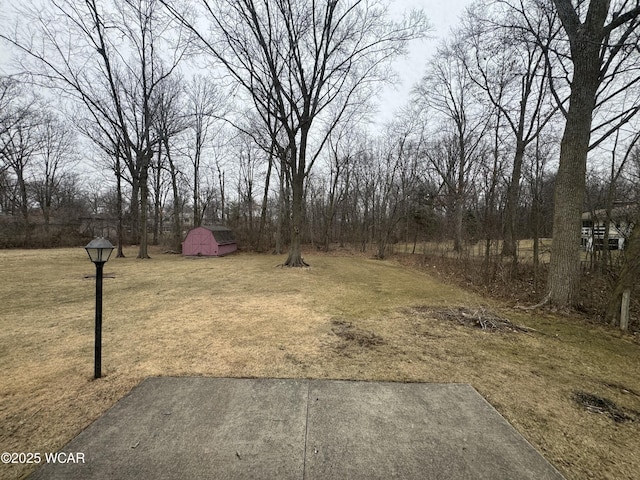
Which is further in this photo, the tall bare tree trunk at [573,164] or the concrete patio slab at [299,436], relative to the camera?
the tall bare tree trunk at [573,164]

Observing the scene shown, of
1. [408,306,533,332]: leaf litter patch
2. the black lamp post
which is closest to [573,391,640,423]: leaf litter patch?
[408,306,533,332]: leaf litter patch

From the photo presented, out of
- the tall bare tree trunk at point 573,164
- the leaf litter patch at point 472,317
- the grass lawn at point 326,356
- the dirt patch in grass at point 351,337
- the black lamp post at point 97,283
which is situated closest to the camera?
the grass lawn at point 326,356

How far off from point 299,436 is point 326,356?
137 centimetres

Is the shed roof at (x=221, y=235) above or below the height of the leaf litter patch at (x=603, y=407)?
above

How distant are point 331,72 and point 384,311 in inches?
401

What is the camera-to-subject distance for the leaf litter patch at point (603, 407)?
7.10 feet

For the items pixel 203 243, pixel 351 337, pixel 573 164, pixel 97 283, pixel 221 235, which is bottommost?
pixel 351 337

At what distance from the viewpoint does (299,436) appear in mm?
1824

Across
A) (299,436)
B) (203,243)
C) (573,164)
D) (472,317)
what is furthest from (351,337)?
(203,243)

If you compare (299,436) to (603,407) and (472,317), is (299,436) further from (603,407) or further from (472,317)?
(472,317)

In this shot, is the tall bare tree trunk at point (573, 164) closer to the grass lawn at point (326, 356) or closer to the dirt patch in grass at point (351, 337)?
the grass lawn at point (326, 356)

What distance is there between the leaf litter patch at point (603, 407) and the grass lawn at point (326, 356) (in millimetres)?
11

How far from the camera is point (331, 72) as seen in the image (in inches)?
433

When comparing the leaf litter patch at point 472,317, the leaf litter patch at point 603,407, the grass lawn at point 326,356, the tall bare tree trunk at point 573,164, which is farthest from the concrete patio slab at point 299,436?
the tall bare tree trunk at point 573,164
